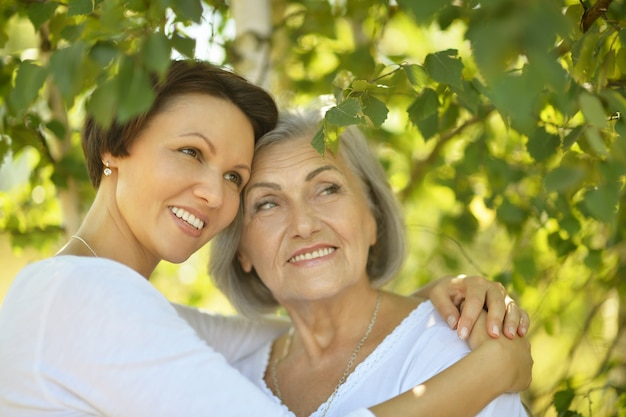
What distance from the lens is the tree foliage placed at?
50.7 inches

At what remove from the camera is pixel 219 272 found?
123 inches

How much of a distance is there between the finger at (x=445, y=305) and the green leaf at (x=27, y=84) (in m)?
1.49

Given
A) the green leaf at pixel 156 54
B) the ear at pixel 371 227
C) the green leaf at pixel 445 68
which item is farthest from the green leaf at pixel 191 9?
the ear at pixel 371 227

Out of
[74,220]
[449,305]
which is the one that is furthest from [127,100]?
[74,220]

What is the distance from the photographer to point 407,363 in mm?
2428

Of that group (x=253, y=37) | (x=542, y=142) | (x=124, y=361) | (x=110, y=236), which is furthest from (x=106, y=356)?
(x=253, y=37)

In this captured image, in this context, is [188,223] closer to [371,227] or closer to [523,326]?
[371,227]

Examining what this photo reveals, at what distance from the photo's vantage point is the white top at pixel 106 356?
69.9 inches

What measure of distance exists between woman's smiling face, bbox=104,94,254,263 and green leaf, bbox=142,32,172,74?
927mm

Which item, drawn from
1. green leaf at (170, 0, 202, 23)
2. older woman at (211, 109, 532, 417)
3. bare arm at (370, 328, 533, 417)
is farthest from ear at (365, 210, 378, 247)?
green leaf at (170, 0, 202, 23)

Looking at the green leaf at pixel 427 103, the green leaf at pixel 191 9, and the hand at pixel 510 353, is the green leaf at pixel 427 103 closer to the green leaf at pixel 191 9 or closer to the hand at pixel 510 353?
the hand at pixel 510 353

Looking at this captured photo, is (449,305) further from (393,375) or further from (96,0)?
(96,0)

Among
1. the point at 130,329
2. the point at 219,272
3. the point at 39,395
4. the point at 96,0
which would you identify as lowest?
the point at 219,272

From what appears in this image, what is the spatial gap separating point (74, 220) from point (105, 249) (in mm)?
1251
